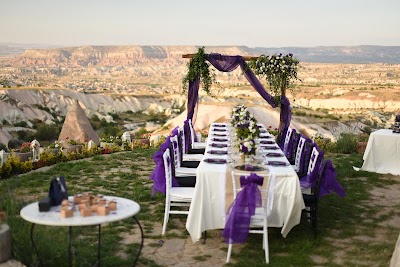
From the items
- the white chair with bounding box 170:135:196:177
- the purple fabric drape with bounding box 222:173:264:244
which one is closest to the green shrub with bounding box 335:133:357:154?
the white chair with bounding box 170:135:196:177

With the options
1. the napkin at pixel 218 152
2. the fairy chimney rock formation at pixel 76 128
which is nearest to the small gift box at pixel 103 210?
the napkin at pixel 218 152

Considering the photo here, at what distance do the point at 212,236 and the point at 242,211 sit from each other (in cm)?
111

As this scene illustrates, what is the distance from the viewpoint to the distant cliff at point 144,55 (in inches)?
6820

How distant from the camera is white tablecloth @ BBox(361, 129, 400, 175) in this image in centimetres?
1088

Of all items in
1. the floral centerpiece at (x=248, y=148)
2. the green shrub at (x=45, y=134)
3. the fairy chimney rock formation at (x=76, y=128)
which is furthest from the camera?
the green shrub at (x=45, y=134)

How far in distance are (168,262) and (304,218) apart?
1852 millimetres

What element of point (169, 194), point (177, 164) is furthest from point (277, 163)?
point (177, 164)

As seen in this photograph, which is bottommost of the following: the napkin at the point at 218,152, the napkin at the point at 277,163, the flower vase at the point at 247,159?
the napkin at the point at 218,152

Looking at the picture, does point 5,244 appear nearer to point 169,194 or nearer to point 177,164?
point 169,194

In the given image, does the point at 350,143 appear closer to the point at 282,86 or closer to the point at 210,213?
the point at 282,86

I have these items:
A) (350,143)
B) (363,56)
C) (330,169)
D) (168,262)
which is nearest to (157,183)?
(168,262)

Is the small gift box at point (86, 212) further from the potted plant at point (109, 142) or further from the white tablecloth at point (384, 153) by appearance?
the potted plant at point (109, 142)

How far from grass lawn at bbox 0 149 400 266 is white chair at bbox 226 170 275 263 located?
0.24m

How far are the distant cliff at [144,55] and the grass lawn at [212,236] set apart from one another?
501ft
